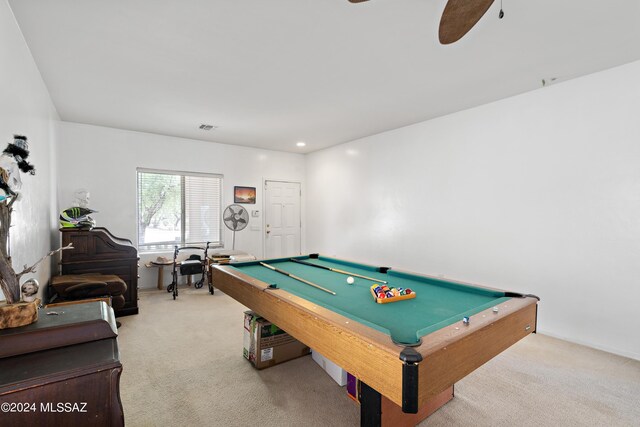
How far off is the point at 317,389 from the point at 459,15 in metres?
2.41

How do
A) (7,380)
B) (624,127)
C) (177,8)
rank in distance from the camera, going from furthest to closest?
(624,127) < (177,8) < (7,380)

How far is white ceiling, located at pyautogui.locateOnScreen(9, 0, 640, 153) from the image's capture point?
2.04 m

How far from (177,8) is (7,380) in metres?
2.09

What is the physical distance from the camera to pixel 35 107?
9.18ft

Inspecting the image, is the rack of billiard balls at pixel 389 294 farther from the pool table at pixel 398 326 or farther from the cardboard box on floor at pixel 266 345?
the cardboard box on floor at pixel 266 345

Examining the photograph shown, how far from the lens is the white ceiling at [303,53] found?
2037mm

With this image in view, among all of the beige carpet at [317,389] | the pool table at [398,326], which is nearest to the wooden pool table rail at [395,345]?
the pool table at [398,326]

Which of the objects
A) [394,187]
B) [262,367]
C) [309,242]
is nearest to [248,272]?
[262,367]

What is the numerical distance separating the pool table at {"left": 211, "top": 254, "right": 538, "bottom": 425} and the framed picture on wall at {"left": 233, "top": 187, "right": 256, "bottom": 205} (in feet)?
11.7

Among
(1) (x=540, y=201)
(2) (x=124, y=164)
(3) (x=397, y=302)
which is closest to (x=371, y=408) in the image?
(3) (x=397, y=302)

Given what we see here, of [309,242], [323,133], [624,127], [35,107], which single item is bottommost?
[309,242]

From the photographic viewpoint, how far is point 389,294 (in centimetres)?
193

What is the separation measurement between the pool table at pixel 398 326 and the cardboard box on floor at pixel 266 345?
33 cm

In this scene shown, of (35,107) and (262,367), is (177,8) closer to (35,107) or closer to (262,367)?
(35,107)
